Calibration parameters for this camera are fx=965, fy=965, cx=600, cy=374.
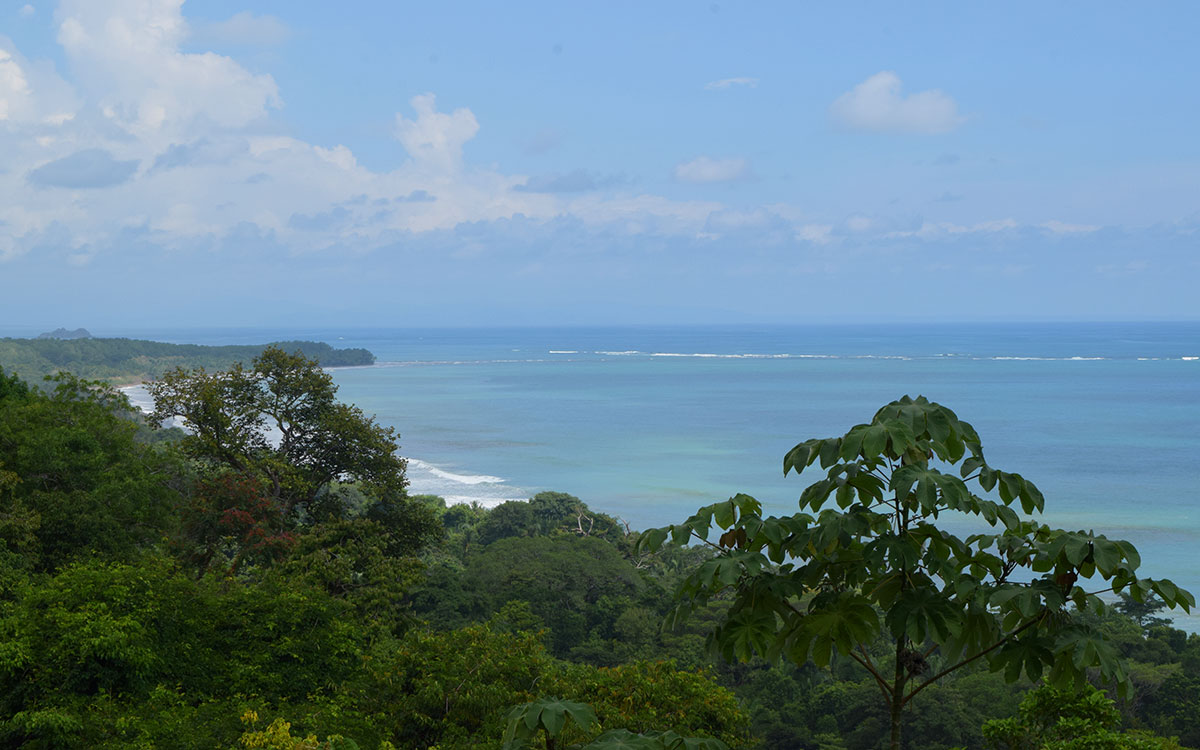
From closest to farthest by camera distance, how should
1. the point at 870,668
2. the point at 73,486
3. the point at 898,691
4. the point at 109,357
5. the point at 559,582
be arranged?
1. the point at 870,668
2. the point at 898,691
3. the point at 73,486
4. the point at 559,582
5. the point at 109,357

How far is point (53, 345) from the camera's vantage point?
120 metres

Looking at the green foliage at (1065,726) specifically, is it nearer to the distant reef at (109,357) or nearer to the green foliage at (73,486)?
the green foliage at (73,486)

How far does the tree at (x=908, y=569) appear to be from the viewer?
8.77 ft

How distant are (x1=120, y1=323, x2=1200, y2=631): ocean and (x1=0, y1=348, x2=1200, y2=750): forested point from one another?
1005 cm

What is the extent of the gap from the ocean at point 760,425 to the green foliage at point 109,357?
17.5 m

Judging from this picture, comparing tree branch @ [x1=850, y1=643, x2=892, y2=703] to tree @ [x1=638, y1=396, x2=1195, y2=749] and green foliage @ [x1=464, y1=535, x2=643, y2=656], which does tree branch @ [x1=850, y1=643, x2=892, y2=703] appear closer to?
tree @ [x1=638, y1=396, x2=1195, y2=749]

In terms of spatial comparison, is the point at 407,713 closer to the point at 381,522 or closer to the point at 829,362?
the point at 381,522

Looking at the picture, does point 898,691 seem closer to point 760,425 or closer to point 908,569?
point 908,569

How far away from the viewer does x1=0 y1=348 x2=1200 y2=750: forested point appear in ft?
9.27

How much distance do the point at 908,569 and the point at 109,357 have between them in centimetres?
13126

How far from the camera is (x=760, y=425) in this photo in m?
72.4

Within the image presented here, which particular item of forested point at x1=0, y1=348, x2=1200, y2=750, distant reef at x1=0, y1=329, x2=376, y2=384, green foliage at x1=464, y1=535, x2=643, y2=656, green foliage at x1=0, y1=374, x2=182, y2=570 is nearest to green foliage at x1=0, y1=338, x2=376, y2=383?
distant reef at x1=0, y1=329, x2=376, y2=384

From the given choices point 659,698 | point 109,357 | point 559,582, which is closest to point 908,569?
point 659,698

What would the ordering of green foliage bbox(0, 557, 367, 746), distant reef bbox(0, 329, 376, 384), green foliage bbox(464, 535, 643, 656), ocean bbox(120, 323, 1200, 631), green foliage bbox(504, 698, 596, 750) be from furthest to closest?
distant reef bbox(0, 329, 376, 384), ocean bbox(120, 323, 1200, 631), green foliage bbox(464, 535, 643, 656), green foliage bbox(0, 557, 367, 746), green foliage bbox(504, 698, 596, 750)
